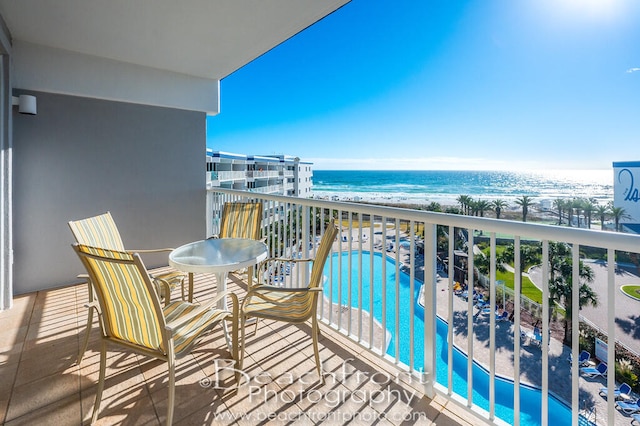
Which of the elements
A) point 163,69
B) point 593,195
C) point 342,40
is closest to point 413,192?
point 593,195

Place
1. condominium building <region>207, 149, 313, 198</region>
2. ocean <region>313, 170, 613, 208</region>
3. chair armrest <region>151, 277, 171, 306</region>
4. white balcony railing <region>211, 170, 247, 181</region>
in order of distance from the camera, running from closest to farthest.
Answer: chair armrest <region>151, 277, 171, 306</region> → white balcony railing <region>211, 170, 247, 181</region> → condominium building <region>207, 149, 313, 198</region> → ocean <region>313, 170, 613, 208</region>

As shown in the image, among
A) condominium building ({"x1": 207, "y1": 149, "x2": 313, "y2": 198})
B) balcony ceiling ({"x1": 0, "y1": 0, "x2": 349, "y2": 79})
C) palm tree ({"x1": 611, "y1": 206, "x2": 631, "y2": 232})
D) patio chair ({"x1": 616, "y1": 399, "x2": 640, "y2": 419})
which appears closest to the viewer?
balcony ceiling ({"x1": 0, "y1": 0, "x2": 349, "y2": 79})

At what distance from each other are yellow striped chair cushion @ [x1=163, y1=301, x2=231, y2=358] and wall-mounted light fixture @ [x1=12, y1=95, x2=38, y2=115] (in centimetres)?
307

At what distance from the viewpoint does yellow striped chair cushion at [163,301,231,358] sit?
5.30ft

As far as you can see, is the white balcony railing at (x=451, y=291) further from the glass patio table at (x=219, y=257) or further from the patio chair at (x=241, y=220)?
the glass patio table at (x=219, y=257)

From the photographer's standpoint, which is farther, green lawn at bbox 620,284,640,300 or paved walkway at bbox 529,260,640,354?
green lawn at bbox 620,284,640,300

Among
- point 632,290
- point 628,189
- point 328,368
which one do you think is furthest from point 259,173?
point 328,368

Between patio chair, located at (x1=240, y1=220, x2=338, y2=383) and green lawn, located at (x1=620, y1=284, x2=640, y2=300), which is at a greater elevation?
patio chair, located at (x1=240, y1=220, x2=338, y2=383)

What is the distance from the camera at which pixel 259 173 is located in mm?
22406

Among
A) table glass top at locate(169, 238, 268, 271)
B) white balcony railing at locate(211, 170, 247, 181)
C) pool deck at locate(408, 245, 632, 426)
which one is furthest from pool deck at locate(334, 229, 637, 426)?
white balcony railing at locate(211, 170, 247, 181)

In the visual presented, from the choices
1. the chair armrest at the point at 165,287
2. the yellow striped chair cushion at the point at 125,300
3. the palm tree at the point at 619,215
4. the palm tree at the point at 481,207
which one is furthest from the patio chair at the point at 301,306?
the palm tree at the point at 481,207

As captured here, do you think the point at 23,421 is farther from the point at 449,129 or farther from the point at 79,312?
the point at 449,129

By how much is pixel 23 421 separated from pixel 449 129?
3522cm

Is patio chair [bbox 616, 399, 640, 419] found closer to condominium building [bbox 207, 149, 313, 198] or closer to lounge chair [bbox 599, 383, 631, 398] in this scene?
lounge chair [bbox 599, 383, 631, 398]
